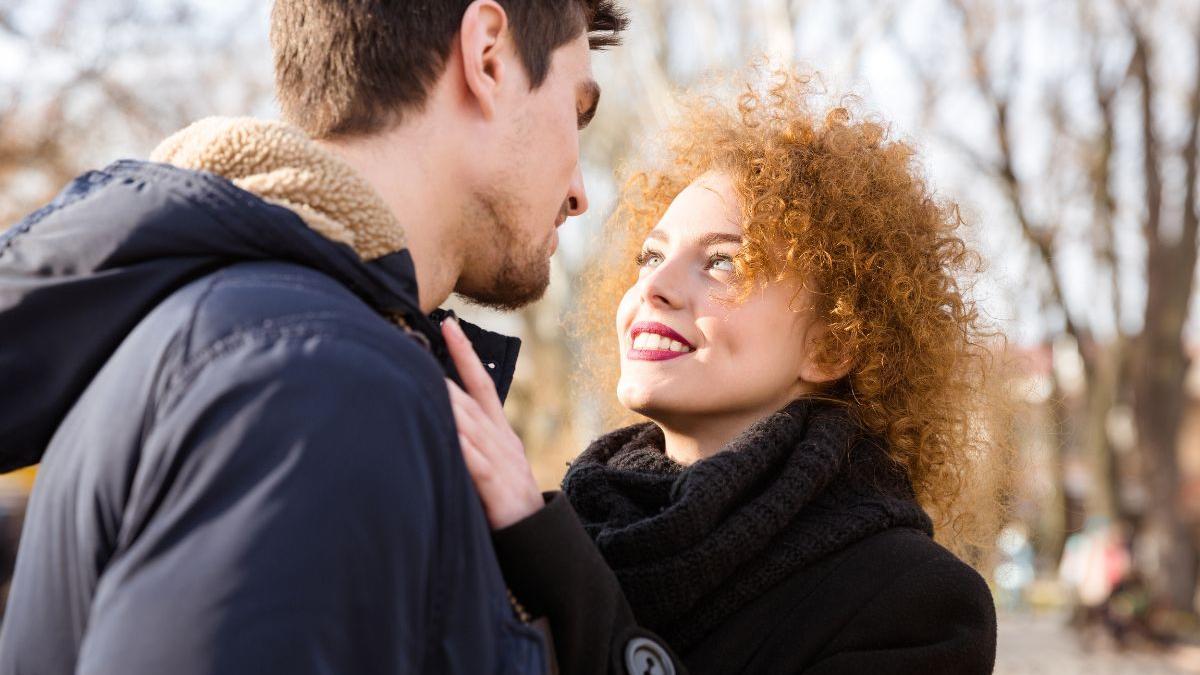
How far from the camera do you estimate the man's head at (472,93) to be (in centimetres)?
188

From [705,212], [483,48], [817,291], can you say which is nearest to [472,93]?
[483,48]

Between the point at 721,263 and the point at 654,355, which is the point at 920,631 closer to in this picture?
the point at 654,355

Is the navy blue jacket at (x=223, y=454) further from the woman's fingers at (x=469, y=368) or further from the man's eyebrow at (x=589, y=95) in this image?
the man's eyebrow at (x=589, y=95)

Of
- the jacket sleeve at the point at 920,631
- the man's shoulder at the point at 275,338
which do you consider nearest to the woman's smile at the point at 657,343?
the jacket sleeve at the point at 920,631

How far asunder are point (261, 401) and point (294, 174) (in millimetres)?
428

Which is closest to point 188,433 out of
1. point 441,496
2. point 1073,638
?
point 441,496

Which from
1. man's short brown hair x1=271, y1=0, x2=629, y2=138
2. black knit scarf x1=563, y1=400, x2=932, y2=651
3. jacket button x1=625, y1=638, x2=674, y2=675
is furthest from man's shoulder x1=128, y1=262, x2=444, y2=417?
black knit scarf x1=563, y1=400, x2=932, y2=651

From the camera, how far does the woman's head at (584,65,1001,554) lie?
2.78 m

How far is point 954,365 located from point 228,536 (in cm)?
229

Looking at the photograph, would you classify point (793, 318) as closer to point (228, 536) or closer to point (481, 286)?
point (481, 286)

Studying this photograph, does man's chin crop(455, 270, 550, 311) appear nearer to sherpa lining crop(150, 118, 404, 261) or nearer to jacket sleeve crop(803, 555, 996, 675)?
sherpa lining crop(150, 118, 404, 261)

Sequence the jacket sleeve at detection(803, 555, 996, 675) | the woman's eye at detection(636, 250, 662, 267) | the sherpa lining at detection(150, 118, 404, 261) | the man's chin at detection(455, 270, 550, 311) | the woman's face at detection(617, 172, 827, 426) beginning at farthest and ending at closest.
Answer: the woman's eye at detection(636, 250, 662, 267), the woman's face at detection(617, 172, 827, 426), the jacket sleeve at detection(803, 555, 996, 675), the man's chin at detection(455, 270, 550, 311), the sherpa lining at detection(150, 118, 404, 261)

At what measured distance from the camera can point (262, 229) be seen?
1.45m

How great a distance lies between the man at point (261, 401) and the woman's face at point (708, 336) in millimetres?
981
